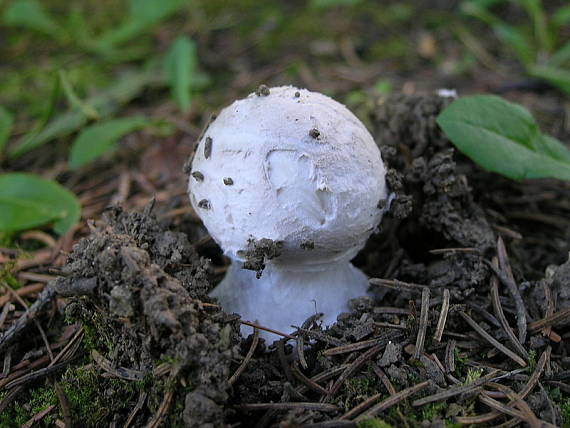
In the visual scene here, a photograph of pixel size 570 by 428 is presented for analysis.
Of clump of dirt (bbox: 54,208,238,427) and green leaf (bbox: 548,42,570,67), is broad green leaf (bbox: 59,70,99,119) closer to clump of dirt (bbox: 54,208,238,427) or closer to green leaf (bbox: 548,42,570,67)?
clump of dirt (bbox: 54,208,238,427)

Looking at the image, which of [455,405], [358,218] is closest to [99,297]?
[358,218]

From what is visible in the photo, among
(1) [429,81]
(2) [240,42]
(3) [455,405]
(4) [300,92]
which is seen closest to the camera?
(3) [455,405]

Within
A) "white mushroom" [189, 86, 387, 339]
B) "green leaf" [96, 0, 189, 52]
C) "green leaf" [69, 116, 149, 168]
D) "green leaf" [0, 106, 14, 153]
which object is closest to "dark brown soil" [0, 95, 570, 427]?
"white mushroom" [189, 86, 387, 339]

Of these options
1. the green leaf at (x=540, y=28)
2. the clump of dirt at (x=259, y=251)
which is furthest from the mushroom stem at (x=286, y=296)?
the green leaf at (x=540, y=28)

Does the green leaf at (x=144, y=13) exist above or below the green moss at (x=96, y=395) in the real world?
above

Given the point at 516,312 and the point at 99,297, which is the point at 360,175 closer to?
the point at 516,312

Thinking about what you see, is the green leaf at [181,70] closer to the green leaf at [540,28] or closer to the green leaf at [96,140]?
the green leaf at [96,140]
